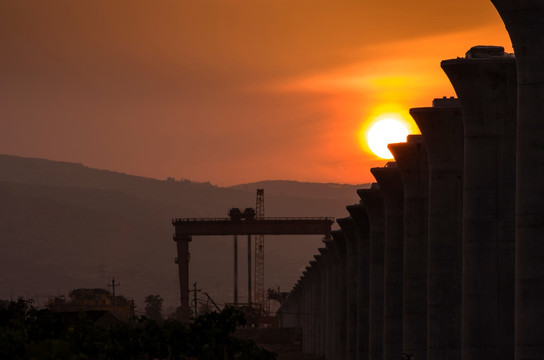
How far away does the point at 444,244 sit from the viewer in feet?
203

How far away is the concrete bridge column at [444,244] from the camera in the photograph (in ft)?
197

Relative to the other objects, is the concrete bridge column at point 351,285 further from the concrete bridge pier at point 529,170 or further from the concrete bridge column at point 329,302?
the concrete bridge pier at point 529,170

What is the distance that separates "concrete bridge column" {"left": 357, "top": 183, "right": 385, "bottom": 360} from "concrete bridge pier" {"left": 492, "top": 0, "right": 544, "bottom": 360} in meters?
40.4

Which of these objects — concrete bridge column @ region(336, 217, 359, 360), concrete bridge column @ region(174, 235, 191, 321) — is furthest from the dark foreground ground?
concrete bridge column @ region(336, 217, 359, 360)

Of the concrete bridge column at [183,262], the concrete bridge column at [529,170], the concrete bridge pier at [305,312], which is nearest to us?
the concrete bridge column at [529,170]

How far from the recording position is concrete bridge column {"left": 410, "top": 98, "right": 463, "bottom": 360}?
197ft

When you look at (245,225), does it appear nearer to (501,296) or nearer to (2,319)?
(2,319)

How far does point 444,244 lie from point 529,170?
20721mm

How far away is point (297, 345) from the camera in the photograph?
186000mm

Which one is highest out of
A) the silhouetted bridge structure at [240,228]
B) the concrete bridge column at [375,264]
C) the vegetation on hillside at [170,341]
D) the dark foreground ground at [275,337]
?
the silhouetted bridge structure at [240,228]

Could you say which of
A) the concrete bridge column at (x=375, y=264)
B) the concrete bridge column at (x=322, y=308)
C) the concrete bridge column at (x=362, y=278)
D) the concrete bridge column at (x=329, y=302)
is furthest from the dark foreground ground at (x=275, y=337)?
the concrete bridge column at (x=375, y=264)

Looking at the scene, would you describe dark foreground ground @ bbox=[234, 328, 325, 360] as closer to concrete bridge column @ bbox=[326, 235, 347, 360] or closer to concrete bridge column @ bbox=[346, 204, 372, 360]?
concrete bridge column @ bbox=[326, 235, 347, 360]

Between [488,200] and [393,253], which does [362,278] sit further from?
[488,200]

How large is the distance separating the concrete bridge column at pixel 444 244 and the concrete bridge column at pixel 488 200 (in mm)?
7100
